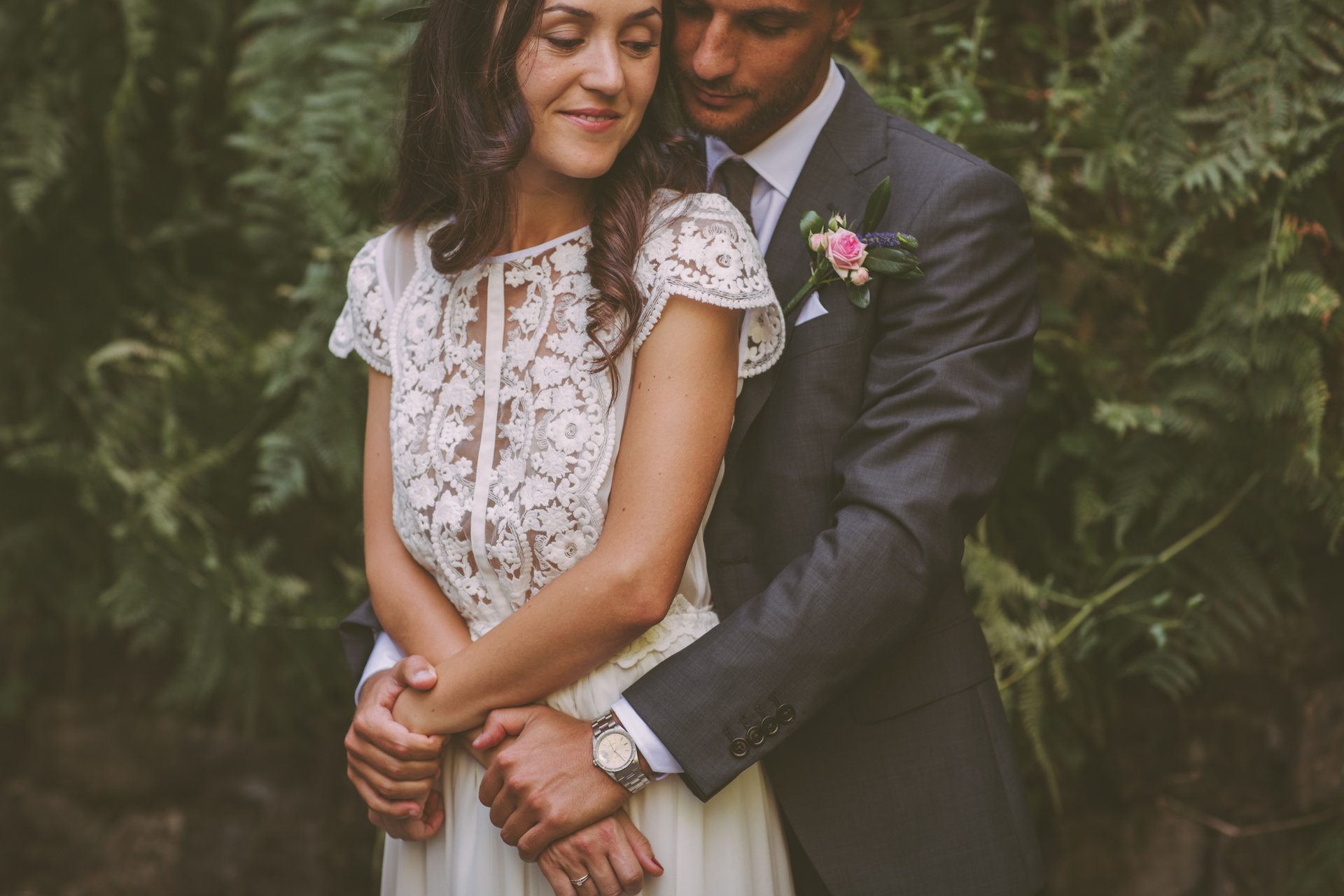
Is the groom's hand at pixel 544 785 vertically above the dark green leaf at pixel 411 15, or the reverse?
the dark green leaf at pixel 411 15

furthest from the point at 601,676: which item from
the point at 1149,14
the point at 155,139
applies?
the point at 155,139

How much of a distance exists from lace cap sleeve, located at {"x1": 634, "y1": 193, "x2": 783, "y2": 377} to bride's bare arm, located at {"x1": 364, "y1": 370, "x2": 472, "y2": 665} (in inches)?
19.1

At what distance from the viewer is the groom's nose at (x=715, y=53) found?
5.21 ft

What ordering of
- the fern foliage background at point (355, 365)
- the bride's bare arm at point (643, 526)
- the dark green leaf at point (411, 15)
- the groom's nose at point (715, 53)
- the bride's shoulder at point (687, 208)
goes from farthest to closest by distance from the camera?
1. the fern foliage background at point (355, 365)
2. the groom's nose at point (715, 53)
3. the dark green leaf at point (411, 15)
4. the bride's shoulder at point (687, 208)
5. the bride's bare arm at point (643, 526)

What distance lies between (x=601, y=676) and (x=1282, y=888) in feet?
5.40

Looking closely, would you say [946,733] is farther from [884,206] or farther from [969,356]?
[884,206]

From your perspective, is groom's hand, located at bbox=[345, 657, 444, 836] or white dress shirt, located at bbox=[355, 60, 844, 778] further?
white dress shirt, located at bbox=[355, 60, 844, 778]

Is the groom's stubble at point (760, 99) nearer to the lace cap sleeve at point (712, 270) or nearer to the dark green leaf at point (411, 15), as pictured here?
the lace cap sleeve at point (712, 270)

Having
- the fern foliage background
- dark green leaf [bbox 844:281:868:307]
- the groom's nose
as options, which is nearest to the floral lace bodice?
dark green leaf [bbox 844:281:868:307]

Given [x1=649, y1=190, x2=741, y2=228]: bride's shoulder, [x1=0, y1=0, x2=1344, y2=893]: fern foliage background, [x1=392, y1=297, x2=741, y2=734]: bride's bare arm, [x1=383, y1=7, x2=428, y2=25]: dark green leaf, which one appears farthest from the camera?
[x1=0, y1=0, x2=1344, y2=893]: fern foliage background

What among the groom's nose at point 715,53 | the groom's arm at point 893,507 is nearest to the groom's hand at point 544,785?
the groom's arm at point 893,507

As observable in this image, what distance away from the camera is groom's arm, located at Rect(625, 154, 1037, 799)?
50.1 inches

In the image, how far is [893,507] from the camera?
1284mm

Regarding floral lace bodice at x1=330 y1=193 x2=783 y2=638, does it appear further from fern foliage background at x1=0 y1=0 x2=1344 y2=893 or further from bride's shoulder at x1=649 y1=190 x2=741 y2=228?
fern foliage background at x1=0 y1=0 x2=1344 y2=893
